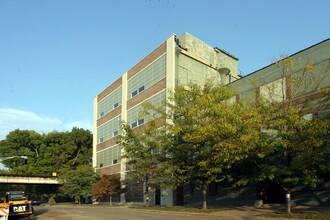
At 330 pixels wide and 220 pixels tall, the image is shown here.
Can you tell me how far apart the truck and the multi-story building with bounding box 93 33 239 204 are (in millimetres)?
15984

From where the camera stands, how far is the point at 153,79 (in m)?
51.7

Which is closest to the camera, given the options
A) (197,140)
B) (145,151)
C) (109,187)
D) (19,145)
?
(197,140)

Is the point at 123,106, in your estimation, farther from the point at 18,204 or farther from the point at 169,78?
the point at 18,204

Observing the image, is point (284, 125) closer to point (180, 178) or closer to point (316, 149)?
point (316, 149)

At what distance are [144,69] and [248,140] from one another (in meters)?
32.7

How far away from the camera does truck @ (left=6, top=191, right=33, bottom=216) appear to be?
24500 mm

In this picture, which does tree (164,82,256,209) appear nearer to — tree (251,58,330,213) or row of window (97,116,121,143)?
tree (251,58,330,213)

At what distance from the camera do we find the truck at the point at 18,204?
24.5m

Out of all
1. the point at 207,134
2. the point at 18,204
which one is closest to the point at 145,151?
the point at 207,134

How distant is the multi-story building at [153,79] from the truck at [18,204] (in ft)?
52.4

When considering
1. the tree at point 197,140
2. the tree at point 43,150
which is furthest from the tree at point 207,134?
the tree at point 43,150

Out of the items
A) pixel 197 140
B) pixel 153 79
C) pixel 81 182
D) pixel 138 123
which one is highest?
pixel 153 79

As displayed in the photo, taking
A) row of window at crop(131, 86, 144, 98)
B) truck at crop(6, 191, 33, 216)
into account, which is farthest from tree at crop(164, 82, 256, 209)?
row of window at crop(131, 86, 144, 98)

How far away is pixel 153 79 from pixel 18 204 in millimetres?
29575
